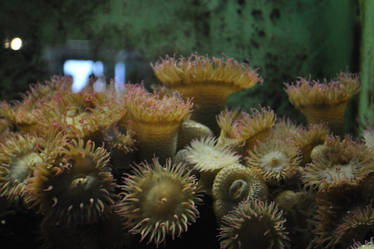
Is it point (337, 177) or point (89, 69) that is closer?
point (337, 177)

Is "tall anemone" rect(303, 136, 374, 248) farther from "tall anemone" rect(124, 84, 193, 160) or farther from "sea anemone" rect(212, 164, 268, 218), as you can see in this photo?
"tall anemone" rect(124, 84, 193, 160)

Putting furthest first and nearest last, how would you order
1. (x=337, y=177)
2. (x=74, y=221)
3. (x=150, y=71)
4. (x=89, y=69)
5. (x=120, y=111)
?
(x=150, y=71), (x=89, y=69), (x=120, y=111), (x=337, y=177), (x=74, y=221)

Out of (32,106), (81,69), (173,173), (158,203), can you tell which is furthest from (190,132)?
(32,106)

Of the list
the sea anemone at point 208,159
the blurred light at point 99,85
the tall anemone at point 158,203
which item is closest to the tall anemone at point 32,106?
the blurred light at point 99,85

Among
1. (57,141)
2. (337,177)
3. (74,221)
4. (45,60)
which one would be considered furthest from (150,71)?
(337,177)

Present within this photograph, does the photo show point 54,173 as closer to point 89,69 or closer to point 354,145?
point 89,69

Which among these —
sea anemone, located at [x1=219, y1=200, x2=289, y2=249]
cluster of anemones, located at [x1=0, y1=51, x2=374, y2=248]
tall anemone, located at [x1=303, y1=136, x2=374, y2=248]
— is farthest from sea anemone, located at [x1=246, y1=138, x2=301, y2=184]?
sea anemone, located at [x1=219, y1=200, x2=289, y2=249]
